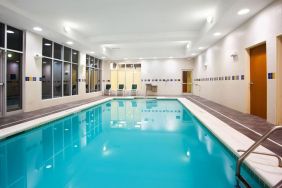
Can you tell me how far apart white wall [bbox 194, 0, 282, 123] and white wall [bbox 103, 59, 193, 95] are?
163 inches

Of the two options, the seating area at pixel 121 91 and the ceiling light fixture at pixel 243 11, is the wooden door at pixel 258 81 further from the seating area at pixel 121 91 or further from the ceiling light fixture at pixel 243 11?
the seating area at pixel 121 91

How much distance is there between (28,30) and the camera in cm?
663

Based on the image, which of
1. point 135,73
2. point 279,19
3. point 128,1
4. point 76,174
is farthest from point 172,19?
point 135,73

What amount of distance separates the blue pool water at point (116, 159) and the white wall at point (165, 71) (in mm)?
10016

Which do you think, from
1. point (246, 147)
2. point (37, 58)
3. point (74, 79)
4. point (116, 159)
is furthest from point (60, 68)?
point (246, 147)

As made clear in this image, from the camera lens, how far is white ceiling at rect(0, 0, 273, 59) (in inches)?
207

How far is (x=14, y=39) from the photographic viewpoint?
6.46 m

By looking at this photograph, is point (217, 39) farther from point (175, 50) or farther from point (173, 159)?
point (173, 159)

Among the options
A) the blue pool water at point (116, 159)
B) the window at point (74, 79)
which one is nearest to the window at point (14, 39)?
the blue pool water at point (116, 159)

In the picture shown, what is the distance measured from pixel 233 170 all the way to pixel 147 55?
11846mm

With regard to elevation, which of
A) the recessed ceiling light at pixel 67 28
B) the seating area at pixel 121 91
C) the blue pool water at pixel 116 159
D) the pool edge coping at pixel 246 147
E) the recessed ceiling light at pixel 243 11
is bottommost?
the blue pool water at pixel 116 159

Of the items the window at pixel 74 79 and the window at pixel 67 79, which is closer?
the window at pixel 67 79

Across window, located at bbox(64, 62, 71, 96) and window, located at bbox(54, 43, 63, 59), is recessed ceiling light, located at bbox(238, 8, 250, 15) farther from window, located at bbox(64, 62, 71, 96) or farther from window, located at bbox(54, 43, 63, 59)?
window, located at bbox(64, 62, 71, 96)

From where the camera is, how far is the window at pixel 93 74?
12391mm
